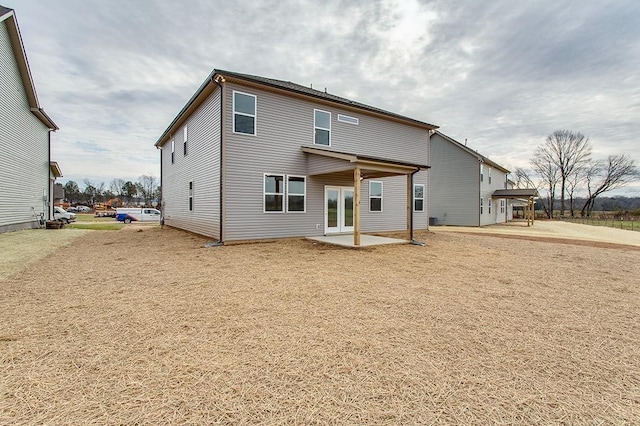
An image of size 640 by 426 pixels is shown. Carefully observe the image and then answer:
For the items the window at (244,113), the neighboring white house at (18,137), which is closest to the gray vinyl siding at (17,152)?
the neighboring white house at (18,137)

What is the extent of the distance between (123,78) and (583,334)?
19248 mm

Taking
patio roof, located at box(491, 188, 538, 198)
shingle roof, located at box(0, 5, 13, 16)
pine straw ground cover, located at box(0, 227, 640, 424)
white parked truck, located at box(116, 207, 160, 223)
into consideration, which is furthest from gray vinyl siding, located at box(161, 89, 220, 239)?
patio roof, located at box(491, 188, 538, 198)

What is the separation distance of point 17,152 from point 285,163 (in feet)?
41.4

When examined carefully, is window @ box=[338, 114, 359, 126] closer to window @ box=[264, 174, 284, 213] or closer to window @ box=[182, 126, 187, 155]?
window @ box=[264, 174, 284, 213]

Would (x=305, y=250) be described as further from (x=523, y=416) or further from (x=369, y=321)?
(x=523, y=416)

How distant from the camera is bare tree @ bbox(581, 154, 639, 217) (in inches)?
1620

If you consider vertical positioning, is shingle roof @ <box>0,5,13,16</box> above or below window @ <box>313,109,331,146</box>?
above

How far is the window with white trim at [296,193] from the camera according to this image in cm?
1145

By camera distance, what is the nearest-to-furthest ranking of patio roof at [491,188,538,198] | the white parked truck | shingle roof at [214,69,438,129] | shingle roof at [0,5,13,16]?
shingle roof at [214,69,438,129] → shingle roof at [0,5,13,16] → patio roof at [491,188,538,198] → the white parked truck

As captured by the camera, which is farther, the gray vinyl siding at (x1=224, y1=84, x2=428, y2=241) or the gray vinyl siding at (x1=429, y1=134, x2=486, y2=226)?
the gray vinyl siding at (x1=429, y1=134, x2=486, y2=226)

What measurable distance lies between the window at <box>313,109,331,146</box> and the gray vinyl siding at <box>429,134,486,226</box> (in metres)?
13.8

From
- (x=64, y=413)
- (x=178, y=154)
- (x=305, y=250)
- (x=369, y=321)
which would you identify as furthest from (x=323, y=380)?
(x=178, y=154)


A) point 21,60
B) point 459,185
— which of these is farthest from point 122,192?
point 459,185

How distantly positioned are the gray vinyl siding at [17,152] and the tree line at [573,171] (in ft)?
171
